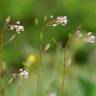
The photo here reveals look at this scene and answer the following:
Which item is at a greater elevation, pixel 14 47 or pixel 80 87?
pixel 80 87

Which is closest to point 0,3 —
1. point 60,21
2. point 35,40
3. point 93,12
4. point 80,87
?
point 35,40

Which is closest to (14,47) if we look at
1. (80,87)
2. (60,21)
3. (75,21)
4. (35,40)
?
(35,40)

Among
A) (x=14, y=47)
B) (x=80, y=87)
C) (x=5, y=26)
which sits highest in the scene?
(x=5, y=26)

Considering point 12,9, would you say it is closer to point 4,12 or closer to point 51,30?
point 4,12

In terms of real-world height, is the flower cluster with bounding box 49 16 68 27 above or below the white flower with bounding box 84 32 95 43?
above

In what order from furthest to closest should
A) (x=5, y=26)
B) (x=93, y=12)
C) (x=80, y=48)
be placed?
(x=93, y=12)
(x=80, y=48)
(x=5, y=26)

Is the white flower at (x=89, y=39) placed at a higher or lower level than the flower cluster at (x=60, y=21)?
lower

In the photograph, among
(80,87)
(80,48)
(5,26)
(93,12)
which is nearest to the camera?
(5,26)

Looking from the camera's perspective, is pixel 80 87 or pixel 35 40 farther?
pixel 35 40

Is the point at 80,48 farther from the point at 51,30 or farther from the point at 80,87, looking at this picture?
the point at 80,87
